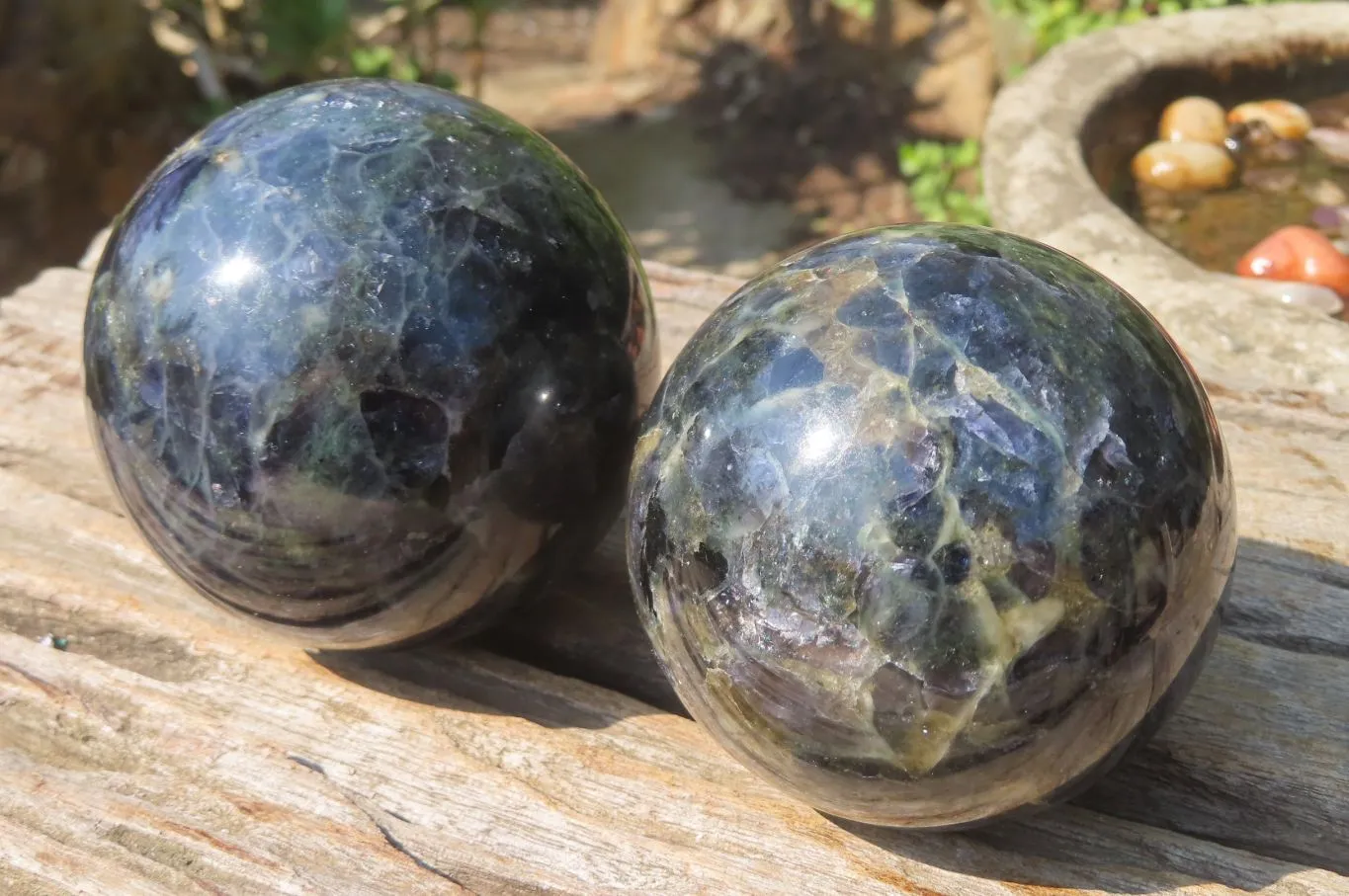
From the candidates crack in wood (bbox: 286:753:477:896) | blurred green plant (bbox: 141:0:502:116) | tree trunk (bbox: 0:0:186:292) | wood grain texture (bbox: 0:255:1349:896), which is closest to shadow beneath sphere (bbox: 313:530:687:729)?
wood grain texture (bbox: 0:255:1349:896)

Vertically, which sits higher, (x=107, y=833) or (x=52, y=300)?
(x=52, y=300)

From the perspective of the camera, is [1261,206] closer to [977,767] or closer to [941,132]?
[941,132]

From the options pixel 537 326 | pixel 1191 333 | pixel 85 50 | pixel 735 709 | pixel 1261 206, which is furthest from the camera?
pixel 85 50

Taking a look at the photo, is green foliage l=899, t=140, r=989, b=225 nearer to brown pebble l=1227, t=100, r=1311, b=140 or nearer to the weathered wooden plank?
brown pebble l=1227, t=100, r=1311, b=140

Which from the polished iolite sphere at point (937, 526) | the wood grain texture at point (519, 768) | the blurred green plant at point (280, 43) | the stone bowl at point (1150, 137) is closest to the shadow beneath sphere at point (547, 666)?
the wood grain texture at point (519, 768)

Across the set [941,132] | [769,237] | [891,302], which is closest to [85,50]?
[769,237]

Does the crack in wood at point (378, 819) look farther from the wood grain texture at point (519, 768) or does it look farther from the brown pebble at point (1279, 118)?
the brown pebble at point (1279, 118)
